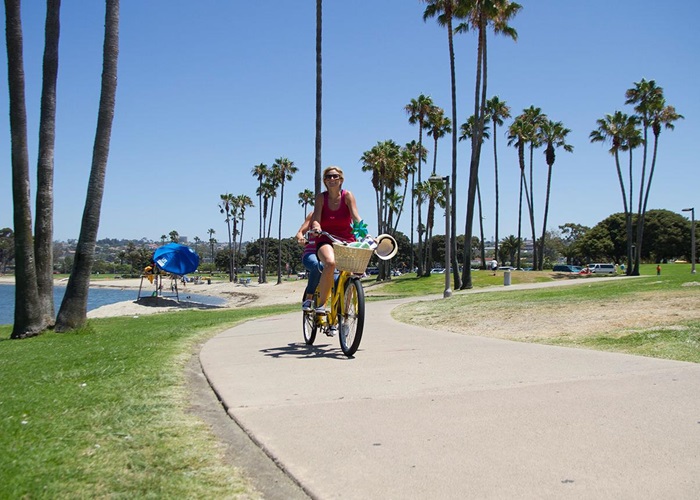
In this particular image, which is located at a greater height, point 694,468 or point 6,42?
point 6,42

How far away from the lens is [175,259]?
34500mm

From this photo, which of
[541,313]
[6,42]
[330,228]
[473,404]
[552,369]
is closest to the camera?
[473,404]

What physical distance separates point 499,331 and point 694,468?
22.4 ft

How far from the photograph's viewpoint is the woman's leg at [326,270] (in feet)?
21.0

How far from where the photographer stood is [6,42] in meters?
12.5

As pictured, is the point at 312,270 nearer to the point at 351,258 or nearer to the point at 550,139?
the point at 351,258

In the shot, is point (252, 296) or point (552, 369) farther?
point (252, 296)

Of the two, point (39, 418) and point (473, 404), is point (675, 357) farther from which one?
point (39, 418)

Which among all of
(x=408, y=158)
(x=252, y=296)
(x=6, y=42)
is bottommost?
(x=252, y=296)

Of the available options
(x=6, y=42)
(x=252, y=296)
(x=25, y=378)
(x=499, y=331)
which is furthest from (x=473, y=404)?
(x=252, y=296)

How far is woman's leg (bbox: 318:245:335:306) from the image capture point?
6.41 metres

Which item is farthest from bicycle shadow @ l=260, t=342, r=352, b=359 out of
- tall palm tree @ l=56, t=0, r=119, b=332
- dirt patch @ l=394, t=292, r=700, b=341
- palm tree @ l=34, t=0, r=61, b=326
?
palm tree @ l=34, t=0, r=61, b=326

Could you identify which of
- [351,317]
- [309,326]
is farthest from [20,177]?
[351,317]

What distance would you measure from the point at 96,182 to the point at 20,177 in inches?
68.5
